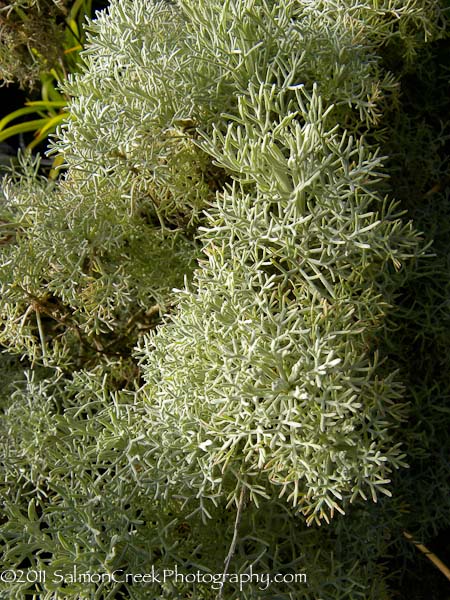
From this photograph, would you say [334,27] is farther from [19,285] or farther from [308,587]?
[308,587]

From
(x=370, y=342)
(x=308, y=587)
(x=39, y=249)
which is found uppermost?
(x=39, y=249)

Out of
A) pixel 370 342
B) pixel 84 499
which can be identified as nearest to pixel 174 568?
pixel 84 499

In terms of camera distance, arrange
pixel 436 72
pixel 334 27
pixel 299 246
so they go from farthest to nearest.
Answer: pixel 436 72 → pixel 334 27 → pixel 299 246

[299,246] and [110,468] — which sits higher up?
[299,246]

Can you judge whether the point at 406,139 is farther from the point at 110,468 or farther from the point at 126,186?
the point at 110,468

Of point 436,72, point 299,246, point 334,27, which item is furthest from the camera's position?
point 436,72

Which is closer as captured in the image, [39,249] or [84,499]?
[84,499]

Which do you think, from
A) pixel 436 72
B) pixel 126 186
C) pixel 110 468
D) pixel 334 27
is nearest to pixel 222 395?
pixel 110 468
